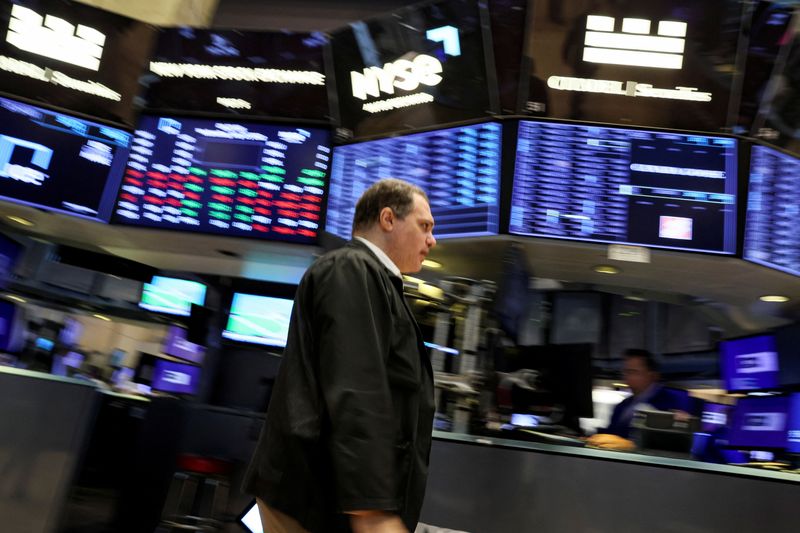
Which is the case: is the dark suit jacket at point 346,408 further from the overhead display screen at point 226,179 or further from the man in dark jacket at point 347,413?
the overhead display screen at point 226,179

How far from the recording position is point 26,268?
5.94 m

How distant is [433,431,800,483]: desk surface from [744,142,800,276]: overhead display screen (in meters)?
1.43

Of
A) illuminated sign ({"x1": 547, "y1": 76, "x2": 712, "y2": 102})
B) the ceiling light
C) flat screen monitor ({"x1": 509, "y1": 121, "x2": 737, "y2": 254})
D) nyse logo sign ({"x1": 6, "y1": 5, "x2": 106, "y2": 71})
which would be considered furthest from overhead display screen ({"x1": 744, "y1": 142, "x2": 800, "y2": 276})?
the ceiling light

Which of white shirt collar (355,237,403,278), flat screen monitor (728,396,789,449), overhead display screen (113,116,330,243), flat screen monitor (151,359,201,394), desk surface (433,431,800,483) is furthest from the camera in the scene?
flat screen monitor (151,359,201,394)

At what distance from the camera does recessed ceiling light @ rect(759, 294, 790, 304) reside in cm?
436

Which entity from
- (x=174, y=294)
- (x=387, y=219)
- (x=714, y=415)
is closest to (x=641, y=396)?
(x=714, y=415)

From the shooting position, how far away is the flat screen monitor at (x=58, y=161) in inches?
185

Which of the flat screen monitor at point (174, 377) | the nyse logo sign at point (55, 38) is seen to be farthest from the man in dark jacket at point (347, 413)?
the flat screen monitor at point (174, 377)

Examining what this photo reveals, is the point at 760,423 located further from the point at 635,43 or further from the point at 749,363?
the point at 635,43

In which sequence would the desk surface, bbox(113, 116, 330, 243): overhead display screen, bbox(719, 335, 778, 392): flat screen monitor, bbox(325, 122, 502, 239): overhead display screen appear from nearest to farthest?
the desk surface → bbox(325, 122, 502, 239): overhead display screen → bbox(719, 335, 778, 392): flat screen monitor → bbox(113, 116, 330, 243): overhead display screen

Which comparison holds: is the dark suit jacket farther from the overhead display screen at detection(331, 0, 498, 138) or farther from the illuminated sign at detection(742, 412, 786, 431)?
the illuminated sign at detection(742, 412, 786, 431)

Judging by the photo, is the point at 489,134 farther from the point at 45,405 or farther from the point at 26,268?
the point at 26,268

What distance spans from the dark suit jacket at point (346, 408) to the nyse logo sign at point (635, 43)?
2.82 meters

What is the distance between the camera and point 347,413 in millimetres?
1266
